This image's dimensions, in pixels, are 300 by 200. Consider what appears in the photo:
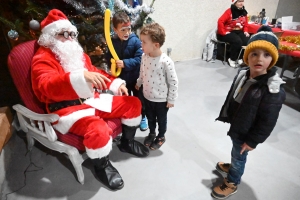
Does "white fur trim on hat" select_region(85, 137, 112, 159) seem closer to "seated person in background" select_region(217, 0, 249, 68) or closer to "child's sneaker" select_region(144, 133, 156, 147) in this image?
"child's sneaker" select_region(144, 133, 156, 147)

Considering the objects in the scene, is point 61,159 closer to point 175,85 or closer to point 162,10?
point 175,85

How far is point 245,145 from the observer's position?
48.0 inches

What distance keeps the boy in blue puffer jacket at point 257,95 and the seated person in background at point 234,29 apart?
258cm

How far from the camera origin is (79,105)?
5.00 ft

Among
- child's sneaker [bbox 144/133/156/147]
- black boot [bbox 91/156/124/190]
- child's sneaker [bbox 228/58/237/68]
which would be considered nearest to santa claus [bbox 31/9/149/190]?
black boot [bbox 91/156/124/190]

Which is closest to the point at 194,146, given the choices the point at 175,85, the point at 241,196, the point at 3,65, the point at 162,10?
the point at 241,196

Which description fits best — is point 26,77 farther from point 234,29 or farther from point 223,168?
point 234,29

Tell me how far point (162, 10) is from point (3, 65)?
231 cm

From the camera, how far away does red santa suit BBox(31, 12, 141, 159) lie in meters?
1.24

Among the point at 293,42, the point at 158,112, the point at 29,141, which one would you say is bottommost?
the point at 29,141

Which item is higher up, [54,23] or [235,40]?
[54,23]

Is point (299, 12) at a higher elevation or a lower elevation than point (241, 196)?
higher

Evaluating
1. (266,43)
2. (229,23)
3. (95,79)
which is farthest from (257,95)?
(229,23)

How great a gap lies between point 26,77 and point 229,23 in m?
3.36
